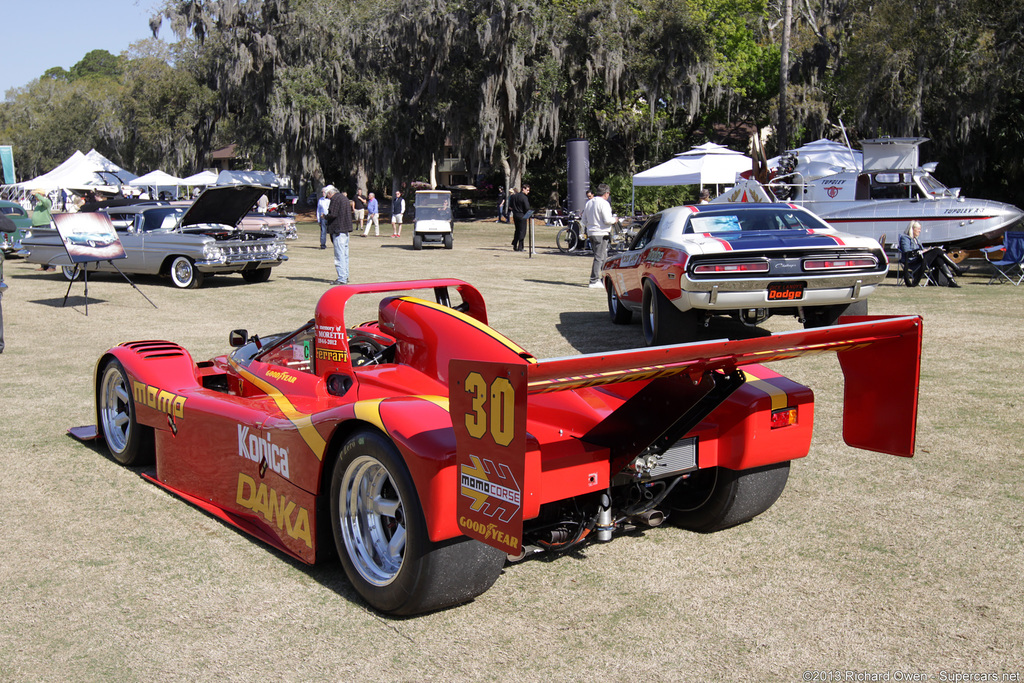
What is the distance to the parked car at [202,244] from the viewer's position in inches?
636

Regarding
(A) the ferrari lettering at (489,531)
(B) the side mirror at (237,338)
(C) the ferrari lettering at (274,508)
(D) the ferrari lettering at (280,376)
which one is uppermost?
(B) the side mirror at (237,338)

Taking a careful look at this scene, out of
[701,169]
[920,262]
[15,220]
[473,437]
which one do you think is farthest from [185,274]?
[473,437]

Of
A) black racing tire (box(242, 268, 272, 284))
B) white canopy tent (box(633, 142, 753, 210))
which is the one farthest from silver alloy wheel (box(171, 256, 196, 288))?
white canopy tent (box(633, 142, 753, 210))

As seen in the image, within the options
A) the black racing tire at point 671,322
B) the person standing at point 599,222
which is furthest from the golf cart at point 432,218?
the black racing tire at point 671,322

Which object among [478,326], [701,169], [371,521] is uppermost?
[701,169]

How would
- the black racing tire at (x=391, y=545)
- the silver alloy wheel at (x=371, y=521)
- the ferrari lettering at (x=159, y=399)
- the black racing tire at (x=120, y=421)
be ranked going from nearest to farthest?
the black racing tire at (x=391, y=545) < the silver alloy wheel at (x=371, y=521) < the ferrari lettering at (x=159, y=399) < the black racing tire at (x=120, y=421)

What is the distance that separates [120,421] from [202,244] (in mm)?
11036

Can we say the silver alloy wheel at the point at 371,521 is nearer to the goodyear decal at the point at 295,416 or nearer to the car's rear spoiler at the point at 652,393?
the goodyear decal at the point at 295,416

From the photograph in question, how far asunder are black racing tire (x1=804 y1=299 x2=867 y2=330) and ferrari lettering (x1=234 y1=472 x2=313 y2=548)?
22.7 feet

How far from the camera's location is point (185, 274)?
1656 centimetres

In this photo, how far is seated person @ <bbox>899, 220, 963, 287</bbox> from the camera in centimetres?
1559

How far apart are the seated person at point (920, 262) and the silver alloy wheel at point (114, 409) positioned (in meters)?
13.9

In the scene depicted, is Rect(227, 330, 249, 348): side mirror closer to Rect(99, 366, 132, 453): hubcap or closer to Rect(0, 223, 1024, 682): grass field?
Rect(99, 366, 132, 453): hubcap

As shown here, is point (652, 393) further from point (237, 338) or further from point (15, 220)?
point (15, 220)
